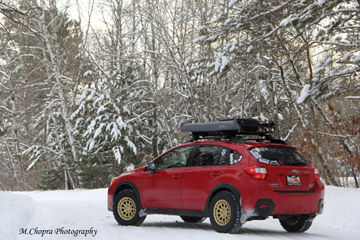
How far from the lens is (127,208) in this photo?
10.1m

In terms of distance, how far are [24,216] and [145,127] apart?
17015mm

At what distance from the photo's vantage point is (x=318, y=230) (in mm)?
9953

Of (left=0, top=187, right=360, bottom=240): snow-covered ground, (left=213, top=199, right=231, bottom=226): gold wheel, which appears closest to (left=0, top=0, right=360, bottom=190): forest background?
(left=0, top=187, right=360, bottom=240): snow-covered ground

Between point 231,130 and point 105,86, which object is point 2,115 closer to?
point 105,86

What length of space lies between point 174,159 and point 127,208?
140cm

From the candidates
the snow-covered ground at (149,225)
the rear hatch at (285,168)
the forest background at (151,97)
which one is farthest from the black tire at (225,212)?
the forest background at (151,97)

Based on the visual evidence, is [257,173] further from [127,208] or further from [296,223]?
[127,208]

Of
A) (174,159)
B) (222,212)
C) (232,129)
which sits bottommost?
(222,212)

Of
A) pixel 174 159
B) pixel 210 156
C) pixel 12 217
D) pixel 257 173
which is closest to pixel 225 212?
pixel 257 173

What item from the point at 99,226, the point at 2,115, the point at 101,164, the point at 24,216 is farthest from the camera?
the point at 2,115

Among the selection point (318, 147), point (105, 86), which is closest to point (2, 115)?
point (105, 86)

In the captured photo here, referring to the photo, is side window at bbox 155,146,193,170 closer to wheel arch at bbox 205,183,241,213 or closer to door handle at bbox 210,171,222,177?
door handle at bbox 210,171,222,177

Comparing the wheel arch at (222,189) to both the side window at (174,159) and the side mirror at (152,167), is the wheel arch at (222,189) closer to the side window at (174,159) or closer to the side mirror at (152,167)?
the side window at (174,159)

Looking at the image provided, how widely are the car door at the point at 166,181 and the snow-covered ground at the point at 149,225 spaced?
48 centimetres
